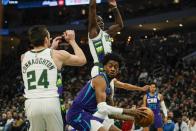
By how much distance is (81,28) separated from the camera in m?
40.2

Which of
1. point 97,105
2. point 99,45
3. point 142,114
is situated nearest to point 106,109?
point 97,105

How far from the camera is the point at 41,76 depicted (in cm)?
675

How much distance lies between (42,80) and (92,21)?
2.81 metres

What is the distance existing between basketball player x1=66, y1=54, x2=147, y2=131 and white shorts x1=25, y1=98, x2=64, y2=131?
1.04 metres

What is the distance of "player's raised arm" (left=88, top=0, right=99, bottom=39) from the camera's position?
9188 mm

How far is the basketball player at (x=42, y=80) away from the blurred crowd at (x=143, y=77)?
1140cm

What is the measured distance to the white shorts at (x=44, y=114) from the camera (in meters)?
6.69

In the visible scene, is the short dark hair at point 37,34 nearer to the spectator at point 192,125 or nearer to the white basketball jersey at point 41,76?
the white basketball jersey at point 41,76

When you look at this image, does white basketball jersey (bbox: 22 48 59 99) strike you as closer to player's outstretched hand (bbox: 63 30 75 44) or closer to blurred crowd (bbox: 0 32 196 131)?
player's outstretched hand (bbox: 63 30 75 44)

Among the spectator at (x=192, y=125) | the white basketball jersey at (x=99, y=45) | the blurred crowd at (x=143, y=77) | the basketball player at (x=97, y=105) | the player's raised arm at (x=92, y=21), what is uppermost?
the player's raised arm at (x=92, y=21)

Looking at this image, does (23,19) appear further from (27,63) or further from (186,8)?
(27,63)

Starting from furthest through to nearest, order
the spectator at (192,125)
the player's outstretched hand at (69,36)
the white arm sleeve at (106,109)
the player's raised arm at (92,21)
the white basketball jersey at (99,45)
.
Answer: the spectator at (192,125)
the white basketball jersey at (99,45)
the player's raised arm at (92,21)
the white arm sleeve at (106,109)
the player's outstretched hand at (69,36)

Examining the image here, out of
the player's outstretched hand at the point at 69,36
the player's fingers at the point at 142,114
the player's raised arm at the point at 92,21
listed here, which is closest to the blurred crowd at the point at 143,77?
the player's raised arm at the point at 92,21

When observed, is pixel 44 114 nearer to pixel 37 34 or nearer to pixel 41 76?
pixel 41 76
